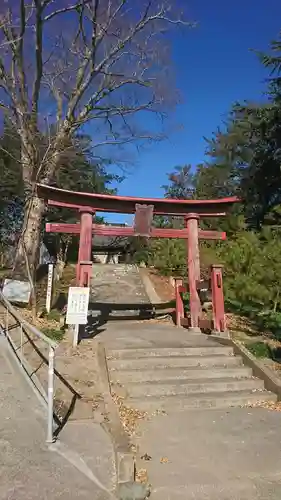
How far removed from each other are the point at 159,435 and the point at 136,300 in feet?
39.1

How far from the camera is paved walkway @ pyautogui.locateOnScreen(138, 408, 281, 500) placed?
411cm

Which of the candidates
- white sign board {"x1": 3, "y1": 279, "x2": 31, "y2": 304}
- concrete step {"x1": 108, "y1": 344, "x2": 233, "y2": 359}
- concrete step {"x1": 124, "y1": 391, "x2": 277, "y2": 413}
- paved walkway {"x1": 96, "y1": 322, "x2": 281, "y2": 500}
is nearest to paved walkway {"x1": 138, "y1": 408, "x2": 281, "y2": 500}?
paved walkway {"x1": 96, "y1": 322, "x2": 281, "y2": 500}

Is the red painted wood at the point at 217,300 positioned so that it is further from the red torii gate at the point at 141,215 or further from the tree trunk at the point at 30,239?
the tree trunk at the point at 30,239

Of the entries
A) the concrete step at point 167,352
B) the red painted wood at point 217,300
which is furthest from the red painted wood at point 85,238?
the red painted wood at point 217,300

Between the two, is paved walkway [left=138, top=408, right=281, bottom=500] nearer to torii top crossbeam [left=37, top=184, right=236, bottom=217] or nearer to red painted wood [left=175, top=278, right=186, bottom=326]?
red painted wood [left=175, top=278, right=186, bottom=326]

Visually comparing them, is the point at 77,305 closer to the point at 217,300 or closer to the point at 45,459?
the point at 217,300

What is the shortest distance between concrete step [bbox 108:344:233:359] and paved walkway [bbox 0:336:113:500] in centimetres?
241

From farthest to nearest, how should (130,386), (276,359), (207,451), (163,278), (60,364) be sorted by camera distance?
(163,278)
(276,359)
(60,364)
(130,386)
(207,451)

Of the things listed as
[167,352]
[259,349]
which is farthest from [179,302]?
[167,352]

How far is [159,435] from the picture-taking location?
5.49 meters

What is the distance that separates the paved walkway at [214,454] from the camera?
4.11 m

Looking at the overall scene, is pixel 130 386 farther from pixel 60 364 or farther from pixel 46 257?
pixel 46 257

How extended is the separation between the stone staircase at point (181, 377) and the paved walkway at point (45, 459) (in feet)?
5.15

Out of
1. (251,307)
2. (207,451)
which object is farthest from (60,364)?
(251,307)
